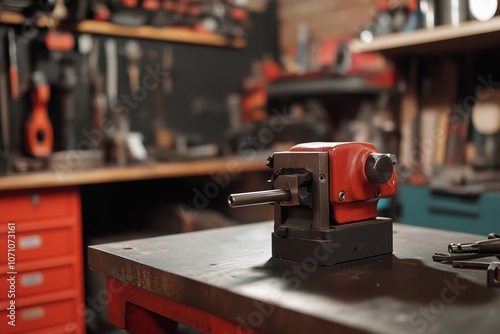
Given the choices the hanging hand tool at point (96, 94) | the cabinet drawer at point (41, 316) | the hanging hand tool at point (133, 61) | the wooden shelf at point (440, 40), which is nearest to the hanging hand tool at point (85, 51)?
the hanging hand tool at point (96, 94)

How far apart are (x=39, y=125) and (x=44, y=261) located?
0.69 metres

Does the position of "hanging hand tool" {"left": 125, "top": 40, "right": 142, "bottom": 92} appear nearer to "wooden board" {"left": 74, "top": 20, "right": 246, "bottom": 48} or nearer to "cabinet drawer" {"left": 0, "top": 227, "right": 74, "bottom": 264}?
"wooden board" {"left": 74, "top": 20, "right": 246, "bottom": 48}

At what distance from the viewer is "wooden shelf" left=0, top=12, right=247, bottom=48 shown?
259 centimetres

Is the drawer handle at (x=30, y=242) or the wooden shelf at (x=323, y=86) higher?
the wooden shelf at (x=323, y=86)

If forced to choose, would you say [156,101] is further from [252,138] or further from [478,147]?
[478,147]

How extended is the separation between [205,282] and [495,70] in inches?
76.7

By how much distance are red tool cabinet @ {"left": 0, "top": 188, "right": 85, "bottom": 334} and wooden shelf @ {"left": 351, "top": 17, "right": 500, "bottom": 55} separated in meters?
1.42

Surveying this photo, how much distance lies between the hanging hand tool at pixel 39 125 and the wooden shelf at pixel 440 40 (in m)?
1.41

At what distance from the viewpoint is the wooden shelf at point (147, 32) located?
2.59 m

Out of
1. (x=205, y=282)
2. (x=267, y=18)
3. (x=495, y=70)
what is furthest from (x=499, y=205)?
(x=267, y=18)

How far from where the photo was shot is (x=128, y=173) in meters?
2.43

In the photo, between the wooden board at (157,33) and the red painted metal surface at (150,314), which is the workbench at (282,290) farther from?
the wooden board at (157,33)

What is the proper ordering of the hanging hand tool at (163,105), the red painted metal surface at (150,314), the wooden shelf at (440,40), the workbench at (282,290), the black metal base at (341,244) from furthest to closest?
the hanging hand tool at (163,105) → the wooden shelf at (440,40) → the black metal base at (341,244) → the red painted metal surface at (150,314) → the workbench at (282,290)

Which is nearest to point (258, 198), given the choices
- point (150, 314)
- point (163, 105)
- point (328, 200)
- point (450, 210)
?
point (328, 200)
